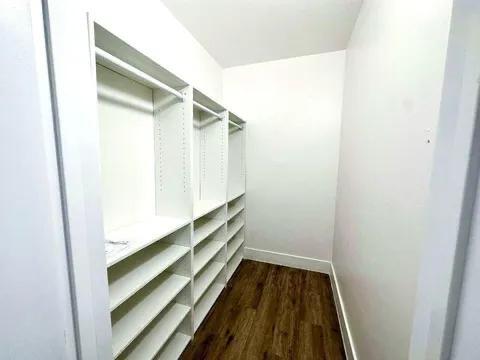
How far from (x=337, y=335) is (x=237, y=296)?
0.88m

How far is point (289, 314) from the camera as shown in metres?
1.75

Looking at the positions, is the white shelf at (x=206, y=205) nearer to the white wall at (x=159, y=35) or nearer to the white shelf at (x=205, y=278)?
the white shelf at (x=205, y=278)

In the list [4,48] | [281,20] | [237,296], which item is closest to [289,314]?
[237,296]

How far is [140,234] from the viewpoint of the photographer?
3.71 ft

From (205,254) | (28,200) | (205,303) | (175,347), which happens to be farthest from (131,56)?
(205,303)

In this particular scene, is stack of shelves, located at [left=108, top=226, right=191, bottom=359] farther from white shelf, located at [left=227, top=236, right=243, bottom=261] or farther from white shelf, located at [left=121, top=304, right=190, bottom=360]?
white shelf, located at [left=227, top=236, right=243, bottom=261]

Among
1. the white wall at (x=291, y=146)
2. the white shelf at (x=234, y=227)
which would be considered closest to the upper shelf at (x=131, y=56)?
the white wall at (x=291, y=146)

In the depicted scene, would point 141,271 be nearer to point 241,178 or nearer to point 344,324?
point 344,324

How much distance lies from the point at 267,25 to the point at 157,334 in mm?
2441

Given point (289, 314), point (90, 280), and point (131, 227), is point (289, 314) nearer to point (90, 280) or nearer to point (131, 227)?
point (131, 227)

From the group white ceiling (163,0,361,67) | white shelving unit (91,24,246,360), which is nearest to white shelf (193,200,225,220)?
white shelving unit (91,24,246,360)

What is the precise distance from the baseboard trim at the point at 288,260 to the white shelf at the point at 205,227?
3.18ft


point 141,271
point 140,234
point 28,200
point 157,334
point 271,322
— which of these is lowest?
point 271,322

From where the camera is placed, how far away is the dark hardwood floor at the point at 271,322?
1.41 metres
